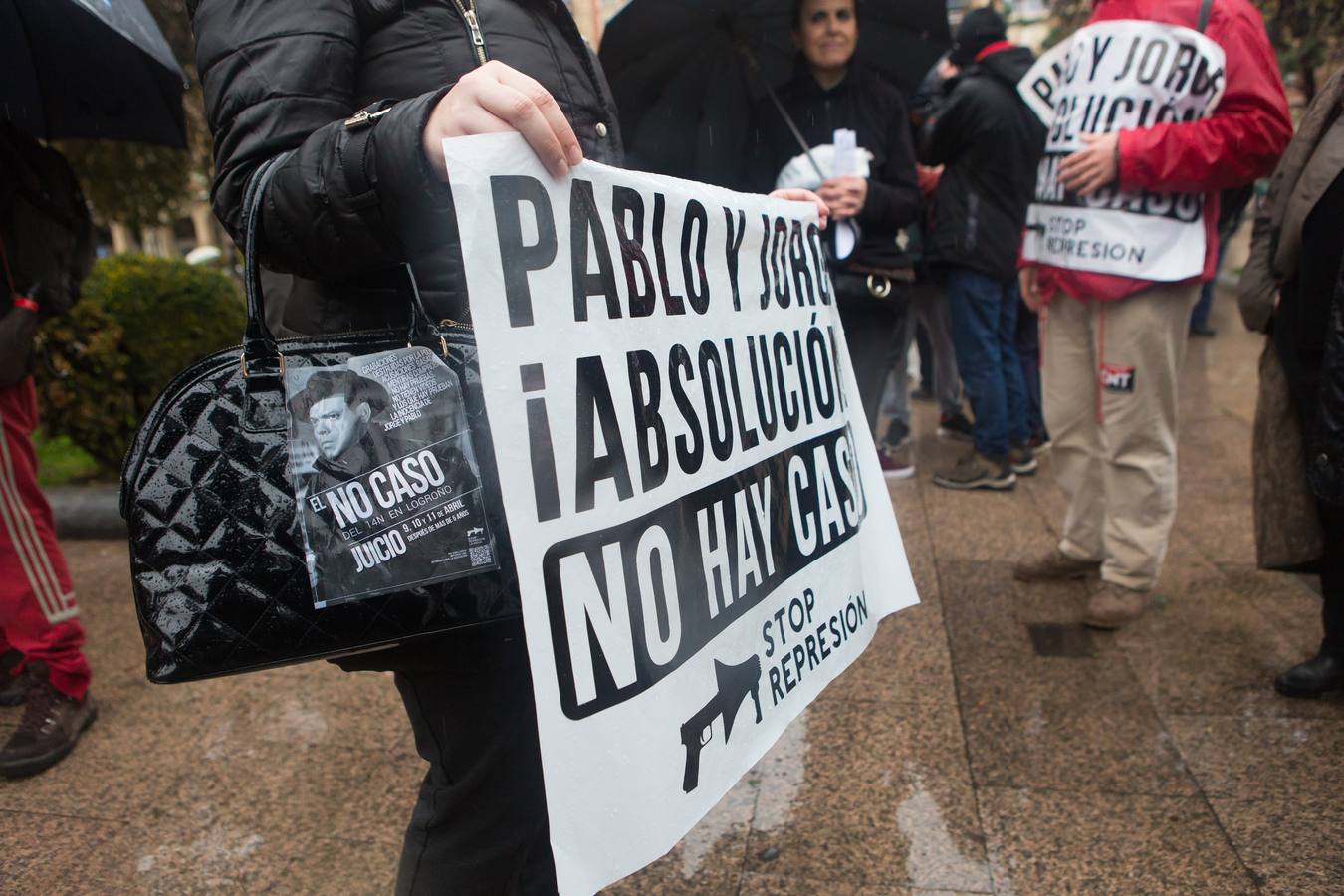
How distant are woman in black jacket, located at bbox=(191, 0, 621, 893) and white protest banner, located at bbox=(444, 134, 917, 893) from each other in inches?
4.6

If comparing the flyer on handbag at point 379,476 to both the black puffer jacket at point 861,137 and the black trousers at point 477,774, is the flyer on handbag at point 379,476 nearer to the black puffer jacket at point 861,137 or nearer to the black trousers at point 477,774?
the black trousers at point 477,774

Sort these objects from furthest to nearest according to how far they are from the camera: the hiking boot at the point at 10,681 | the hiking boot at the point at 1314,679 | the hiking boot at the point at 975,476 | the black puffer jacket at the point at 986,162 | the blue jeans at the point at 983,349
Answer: the hiking boot at the point at 975,476 → the blue jeans at the point at 983,349 → the black puffer jacket at the point at 986,162 → the hiking boot at the point at 10,681 → the hiking boot at the point at 1314,679

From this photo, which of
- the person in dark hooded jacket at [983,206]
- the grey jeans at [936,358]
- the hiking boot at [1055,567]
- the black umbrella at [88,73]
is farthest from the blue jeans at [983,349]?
the black umbrella at [88,73]

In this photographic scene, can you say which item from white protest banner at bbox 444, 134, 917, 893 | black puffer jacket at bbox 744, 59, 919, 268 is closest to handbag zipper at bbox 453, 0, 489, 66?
white protest banner at bbox 444, 134, 917, 893

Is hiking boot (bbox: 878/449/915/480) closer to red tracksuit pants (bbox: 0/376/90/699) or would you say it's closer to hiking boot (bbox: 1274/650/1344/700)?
hiking boot (bbox: 1274/650/1344/700)

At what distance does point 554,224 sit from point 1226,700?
8.36ft

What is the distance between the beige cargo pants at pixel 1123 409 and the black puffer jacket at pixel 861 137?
0.65 meters

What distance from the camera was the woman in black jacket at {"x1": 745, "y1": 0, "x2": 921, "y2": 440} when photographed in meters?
3.18

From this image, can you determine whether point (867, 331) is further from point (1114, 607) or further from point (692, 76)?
point (1114, 607)

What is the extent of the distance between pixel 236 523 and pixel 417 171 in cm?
47

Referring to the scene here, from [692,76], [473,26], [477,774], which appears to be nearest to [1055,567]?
[692,76]

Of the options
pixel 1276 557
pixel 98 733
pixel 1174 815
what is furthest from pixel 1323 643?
pixel 98 733

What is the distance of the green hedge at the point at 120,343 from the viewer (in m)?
4.71

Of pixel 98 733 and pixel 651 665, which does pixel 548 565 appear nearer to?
pixel 651 665
